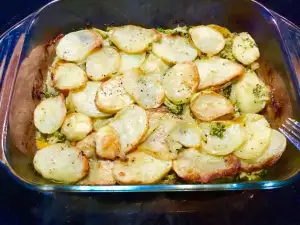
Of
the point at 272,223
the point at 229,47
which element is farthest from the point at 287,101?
the point at 272,223

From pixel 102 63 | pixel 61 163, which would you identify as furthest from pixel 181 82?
pixel 61 163

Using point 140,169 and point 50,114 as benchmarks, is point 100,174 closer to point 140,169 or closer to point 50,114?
point 140,169

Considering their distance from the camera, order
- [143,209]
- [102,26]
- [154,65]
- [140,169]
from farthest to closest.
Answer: [102,26], [154,65], [143,209], [140,169]

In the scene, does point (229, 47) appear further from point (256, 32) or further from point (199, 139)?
point (199, 139)

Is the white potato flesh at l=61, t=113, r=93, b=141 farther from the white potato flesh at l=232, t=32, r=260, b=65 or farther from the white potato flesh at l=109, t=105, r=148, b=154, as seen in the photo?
the white potato flesh at l=232, t=32, r=260, b=65

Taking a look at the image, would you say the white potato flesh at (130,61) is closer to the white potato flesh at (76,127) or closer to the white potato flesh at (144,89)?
the white potato flesh at (144,89)
